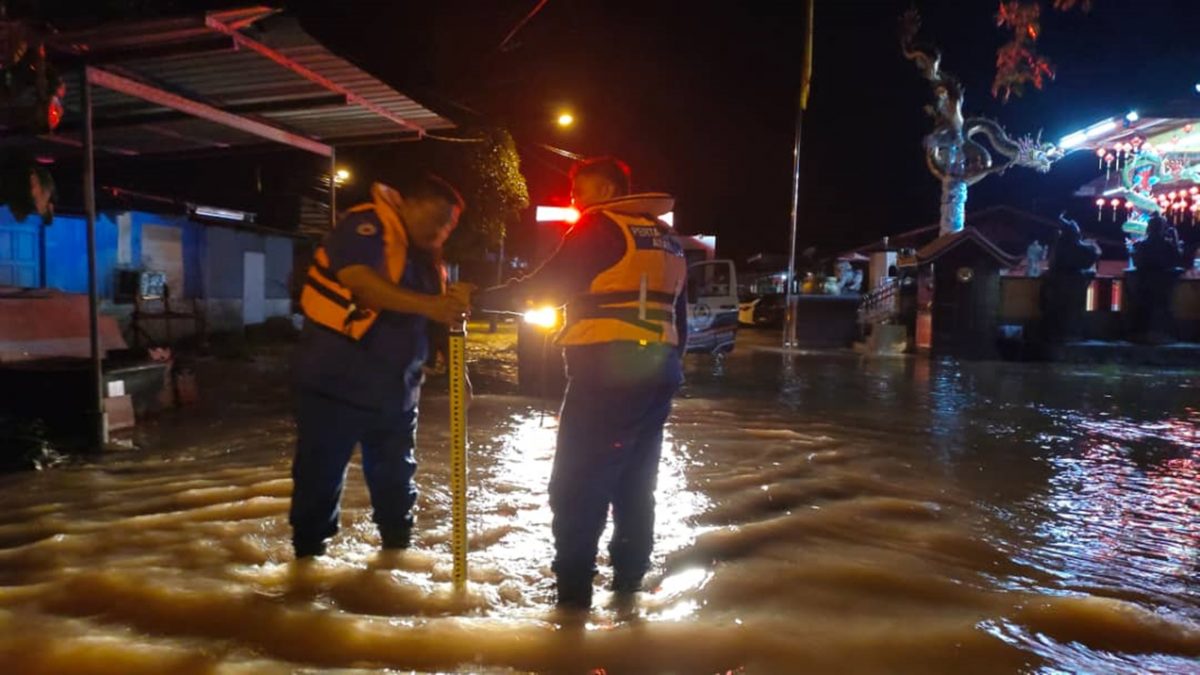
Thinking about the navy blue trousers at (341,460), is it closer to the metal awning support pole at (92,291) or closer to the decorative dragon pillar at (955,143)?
the metal awning support pole at (92,291)

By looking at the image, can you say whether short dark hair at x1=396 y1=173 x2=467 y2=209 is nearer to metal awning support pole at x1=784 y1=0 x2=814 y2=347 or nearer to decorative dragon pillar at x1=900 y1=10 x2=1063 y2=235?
metal awning support pole at x1=784 y1=0 x2=814 y2=347

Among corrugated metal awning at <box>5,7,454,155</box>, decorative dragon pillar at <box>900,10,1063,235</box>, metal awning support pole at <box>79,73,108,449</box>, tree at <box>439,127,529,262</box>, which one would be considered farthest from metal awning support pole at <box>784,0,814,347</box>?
metal awning support pole at <box>79,73,108,449</box>

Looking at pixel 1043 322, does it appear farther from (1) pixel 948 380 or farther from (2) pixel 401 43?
(2) pixel 401 43

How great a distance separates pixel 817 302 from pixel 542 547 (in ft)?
65.1

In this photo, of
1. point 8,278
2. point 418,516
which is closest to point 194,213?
point 8,278

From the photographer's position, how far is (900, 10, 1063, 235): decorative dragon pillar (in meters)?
21.1

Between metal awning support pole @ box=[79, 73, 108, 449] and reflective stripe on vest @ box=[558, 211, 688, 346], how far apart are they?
4.06 meters

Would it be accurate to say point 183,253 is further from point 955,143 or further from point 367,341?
point 955,143

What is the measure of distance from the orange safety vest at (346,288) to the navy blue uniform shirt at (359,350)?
0.03m

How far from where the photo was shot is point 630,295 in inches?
121

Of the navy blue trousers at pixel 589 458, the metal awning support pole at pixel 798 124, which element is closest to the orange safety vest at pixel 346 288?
the navy blue trousers at pixel 589 458

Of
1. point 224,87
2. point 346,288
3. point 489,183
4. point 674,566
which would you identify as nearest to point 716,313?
point 489,183

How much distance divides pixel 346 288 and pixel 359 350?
0.87 feet

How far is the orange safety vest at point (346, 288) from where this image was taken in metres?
3.26
